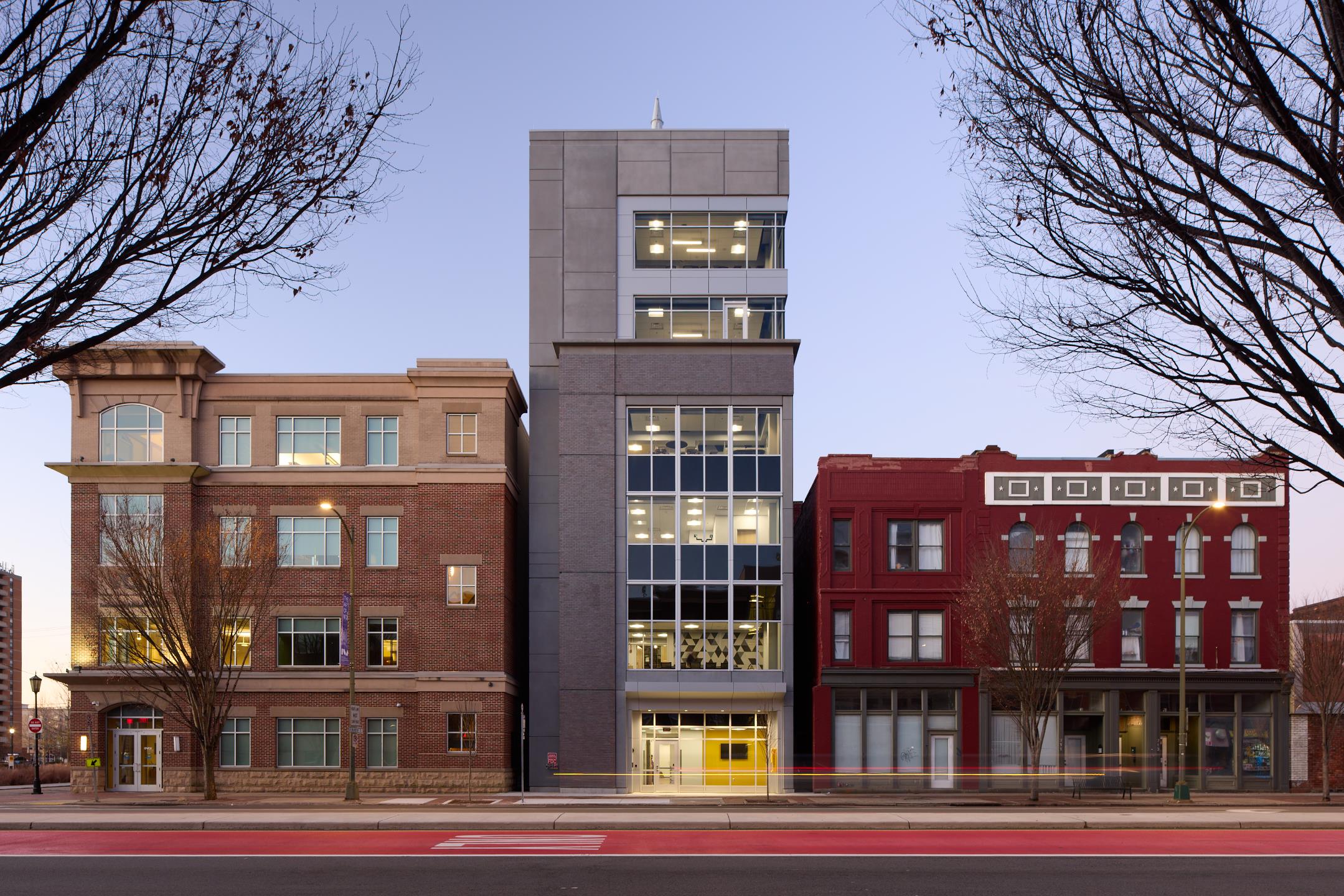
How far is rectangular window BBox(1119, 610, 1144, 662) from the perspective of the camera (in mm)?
45625

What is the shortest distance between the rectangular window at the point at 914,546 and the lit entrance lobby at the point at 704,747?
24.7 feet

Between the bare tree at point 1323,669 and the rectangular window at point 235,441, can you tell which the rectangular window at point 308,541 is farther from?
the bare tree at point 1323,669

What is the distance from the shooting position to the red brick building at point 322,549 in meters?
44.4

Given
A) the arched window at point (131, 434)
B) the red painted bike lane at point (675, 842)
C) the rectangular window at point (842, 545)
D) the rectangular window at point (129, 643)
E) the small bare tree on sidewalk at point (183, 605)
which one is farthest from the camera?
the rectangular window at point (842, 545)

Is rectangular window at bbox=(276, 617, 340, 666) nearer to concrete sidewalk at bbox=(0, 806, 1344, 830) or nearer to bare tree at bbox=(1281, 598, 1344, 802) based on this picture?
concrete sidewalk at bbox=(0, 806, 1344, 830)

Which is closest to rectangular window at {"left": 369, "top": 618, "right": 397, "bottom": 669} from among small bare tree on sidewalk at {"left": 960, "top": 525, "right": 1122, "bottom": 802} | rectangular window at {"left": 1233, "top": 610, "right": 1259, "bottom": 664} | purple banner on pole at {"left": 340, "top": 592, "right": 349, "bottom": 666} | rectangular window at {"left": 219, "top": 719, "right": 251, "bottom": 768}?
rectangular window at {"left": 219, "top": 719, "right": 251, "bottom": 768}

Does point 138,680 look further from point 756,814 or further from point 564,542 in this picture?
point 756,814

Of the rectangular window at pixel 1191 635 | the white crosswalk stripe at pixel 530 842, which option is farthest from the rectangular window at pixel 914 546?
the white crosswalk stripe at pixel 530 842

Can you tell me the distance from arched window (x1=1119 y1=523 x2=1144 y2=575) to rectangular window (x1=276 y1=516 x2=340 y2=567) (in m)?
29.1

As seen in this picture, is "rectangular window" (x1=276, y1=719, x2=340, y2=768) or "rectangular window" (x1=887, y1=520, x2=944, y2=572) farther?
"rectangular window" (x1=887, y1=520, x2=944, y2=572)

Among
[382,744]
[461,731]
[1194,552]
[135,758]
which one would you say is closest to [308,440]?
[382,744]

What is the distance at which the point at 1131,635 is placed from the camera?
45.8 metres

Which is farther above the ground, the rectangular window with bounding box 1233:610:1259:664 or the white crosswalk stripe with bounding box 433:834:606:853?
the rectangular window with bounding box 1233:610:1259:664
